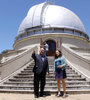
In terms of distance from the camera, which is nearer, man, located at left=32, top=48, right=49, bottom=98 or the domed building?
man, located at left=32, top=48, right=49, bottom=98

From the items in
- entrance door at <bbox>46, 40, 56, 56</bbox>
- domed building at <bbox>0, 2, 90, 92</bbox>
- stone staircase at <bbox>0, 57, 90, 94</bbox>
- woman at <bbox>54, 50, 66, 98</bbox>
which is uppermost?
domed building at <bbox>0, 2, 90, 92</bbox>

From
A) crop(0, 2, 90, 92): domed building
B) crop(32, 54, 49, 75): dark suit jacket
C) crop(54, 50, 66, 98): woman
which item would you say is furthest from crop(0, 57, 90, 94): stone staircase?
crop(0, 2, 90, 92): domed building

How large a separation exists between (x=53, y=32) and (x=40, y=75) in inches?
477

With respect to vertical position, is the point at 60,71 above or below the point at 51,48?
below

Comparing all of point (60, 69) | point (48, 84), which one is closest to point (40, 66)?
point (60, 69)

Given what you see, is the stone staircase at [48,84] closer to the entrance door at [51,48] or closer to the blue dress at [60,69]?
the blue dress at [60,69]

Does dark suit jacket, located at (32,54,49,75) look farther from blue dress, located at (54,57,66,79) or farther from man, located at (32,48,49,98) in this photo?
blue dress, located at (54,57,66,79)

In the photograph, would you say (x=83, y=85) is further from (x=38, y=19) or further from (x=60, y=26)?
(x=38, y=19)

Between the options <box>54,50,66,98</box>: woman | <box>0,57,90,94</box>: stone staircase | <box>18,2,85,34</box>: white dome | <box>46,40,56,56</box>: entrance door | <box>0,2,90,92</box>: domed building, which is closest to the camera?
<box>54,50,66,98</box>: woman

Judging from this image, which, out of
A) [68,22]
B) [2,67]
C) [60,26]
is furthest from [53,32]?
[2,67]

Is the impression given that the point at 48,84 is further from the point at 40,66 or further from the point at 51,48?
the point at 51,48

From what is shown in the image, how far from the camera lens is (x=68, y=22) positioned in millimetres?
18469

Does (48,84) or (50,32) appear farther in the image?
(50,32)

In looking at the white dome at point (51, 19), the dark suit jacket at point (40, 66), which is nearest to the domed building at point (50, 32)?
the white dome at point (51, 19)
